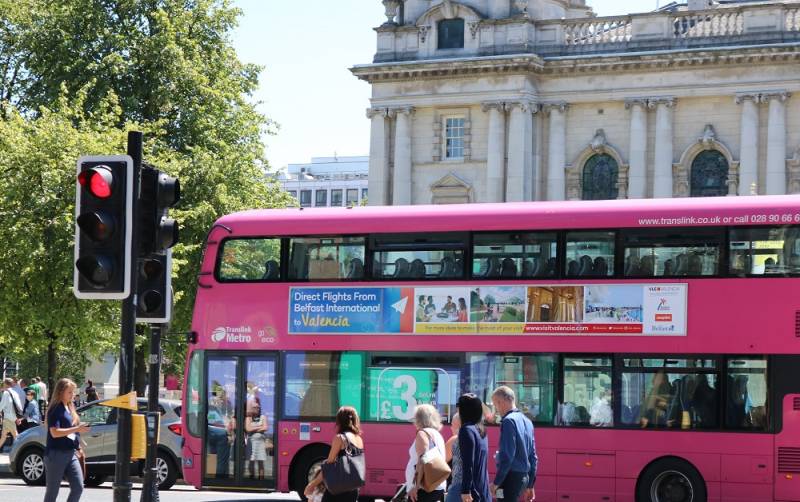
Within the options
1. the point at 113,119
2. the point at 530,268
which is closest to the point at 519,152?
the point at 113,119

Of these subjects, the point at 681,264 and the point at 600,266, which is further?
the point at 600,266

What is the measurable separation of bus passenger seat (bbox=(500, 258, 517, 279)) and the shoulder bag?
22.3 feet

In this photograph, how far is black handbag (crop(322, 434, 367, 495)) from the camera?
463 inches

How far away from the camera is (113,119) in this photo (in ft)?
123

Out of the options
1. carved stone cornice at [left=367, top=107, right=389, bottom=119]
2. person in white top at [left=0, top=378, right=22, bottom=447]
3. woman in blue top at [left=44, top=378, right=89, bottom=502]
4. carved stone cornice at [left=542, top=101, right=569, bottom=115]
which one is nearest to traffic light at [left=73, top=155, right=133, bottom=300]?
woman in blue top at [left=44, top=378, right=89, bottom=502]

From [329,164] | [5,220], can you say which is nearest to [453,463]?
[5,220]

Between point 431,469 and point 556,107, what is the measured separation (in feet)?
149

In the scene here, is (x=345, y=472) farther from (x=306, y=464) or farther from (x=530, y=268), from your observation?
(x=306, y=464)

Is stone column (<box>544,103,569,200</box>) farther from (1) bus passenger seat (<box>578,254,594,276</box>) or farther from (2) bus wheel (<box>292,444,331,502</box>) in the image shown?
(1) bus passenger seat (<box>578,254,594,276</box>)

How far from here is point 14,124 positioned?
35.2 metres

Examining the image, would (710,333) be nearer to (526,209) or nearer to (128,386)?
(526,209)

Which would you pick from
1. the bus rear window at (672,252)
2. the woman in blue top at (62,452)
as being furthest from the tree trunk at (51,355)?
the woman in blue top at (62,452)

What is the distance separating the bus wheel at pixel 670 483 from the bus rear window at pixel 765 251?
2500mm

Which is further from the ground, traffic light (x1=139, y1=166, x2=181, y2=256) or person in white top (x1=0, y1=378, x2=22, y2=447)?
traffic light (x1=139, y1=166, x2=181, y2=256)
